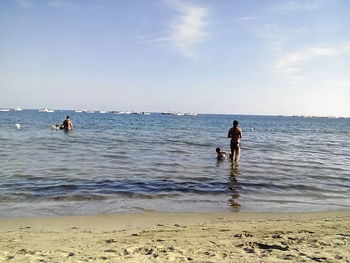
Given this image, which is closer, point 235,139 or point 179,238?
point 179,238

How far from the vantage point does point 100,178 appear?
36.6 feet

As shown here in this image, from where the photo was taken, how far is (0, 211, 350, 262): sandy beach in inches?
180

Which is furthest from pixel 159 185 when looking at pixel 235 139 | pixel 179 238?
pixel 235 139

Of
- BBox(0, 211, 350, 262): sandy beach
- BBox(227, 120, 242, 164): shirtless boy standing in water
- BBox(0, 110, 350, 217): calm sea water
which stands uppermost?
BBox(227, 120, 242, 164): shirtless boy standing in water

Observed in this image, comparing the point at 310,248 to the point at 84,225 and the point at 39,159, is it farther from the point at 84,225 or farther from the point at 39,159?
the point at 39,159

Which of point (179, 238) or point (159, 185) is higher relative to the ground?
point (179, 238)

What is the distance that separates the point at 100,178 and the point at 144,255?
682 cm

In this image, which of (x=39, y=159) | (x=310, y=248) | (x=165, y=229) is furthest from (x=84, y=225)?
(x=39, y=159)

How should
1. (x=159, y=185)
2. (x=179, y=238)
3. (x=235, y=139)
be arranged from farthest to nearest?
(x=235, y=139), (x=159, y=185), (x=179, y=238)

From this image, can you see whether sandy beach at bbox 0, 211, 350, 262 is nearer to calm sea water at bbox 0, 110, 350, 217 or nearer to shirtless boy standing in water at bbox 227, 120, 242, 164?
calm sea water at bbox 0, 110, 350, 217

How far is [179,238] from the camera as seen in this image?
5492 mm

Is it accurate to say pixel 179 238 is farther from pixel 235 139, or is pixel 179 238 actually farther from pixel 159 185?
pixel 235 139

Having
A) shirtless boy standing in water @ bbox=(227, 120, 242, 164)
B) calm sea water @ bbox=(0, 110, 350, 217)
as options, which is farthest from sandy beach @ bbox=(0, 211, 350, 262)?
shirtless boy standing in water @ bbox=(227, 120, 242, 164)

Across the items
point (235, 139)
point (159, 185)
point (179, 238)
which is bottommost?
point (159, 185)
